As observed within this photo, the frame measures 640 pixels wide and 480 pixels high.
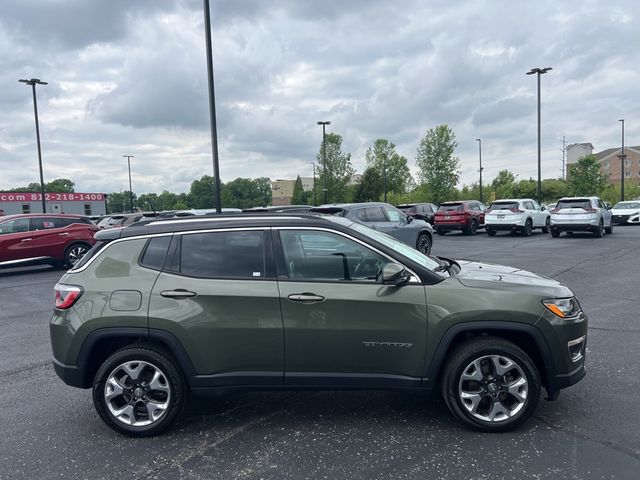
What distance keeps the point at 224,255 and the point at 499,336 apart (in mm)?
2153

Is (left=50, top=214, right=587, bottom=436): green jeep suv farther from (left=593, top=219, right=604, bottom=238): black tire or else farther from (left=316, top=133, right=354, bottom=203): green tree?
(left=316, top=133, right=354, bottom=203): green tree

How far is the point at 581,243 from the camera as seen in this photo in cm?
1798

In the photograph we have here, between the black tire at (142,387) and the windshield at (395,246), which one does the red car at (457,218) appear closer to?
the windshield at (395,246)

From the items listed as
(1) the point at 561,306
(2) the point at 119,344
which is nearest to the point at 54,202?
(2) the point at 119,344

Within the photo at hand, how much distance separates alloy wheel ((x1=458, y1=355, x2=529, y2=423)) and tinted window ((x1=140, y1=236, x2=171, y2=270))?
2.41 metres

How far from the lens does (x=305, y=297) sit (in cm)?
366

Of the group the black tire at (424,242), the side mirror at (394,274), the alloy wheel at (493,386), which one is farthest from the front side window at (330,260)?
the black tire at (424,242)

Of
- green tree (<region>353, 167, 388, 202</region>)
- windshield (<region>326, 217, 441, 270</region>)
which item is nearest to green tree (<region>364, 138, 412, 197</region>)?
green tree (<region>353, 167, 388, 202</region>)

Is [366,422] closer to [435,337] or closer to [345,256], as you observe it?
[435,337]

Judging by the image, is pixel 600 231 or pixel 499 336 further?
pixel 600 231

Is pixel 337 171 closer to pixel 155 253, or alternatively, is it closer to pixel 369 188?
pixel 369 188

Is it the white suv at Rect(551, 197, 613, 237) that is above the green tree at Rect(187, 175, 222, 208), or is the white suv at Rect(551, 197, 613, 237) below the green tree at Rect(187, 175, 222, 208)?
below

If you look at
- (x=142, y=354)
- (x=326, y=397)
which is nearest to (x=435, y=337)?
(x=326, y=397)

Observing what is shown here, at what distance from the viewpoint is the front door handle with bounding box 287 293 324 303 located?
12.0ft
